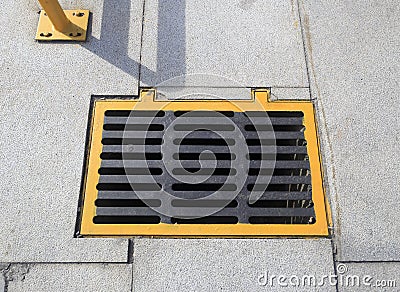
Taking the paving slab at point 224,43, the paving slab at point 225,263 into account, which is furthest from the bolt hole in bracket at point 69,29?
the paving slab at point 225,263

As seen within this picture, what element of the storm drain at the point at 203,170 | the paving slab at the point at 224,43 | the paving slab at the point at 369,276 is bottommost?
the paving slab at the point at 369,276

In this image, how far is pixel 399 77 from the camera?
2100 mm

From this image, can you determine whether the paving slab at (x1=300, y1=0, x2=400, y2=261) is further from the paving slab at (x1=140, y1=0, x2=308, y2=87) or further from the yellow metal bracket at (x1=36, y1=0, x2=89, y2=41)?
the yellow metal bracket at (x1=36, y1=0, x2=89, y2=41)

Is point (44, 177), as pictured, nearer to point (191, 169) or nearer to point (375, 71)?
point (191, 169)

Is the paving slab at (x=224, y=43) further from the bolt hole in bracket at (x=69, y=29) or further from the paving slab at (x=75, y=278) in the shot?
the paving slab at (x=75, y=278)

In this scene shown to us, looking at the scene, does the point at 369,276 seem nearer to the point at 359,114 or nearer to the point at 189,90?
the point at 359,114

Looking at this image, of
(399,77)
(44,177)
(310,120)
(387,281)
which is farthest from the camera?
(399,77)

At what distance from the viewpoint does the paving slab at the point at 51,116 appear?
1713 millimetres

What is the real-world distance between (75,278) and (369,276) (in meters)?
1.08

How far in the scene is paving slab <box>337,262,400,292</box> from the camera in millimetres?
1666

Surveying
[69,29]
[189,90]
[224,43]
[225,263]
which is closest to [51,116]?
[69,29]

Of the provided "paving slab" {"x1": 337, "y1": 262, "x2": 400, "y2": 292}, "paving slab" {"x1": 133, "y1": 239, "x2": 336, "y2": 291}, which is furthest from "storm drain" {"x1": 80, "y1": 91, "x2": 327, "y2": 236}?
"paving slab" {"x1": 337, "y1": 262, "x2": 400, "y2": 292}

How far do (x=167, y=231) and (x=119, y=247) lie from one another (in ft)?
0.62

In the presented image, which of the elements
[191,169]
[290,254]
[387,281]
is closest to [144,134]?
[191,169]
